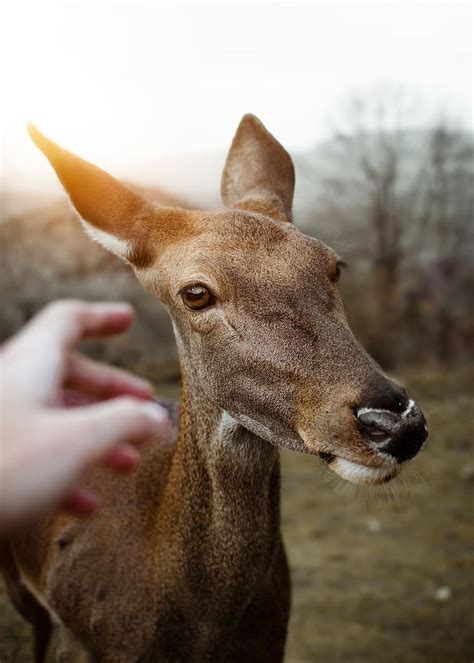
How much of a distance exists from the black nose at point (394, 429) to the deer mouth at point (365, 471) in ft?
0.13

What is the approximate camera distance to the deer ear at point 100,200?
289 cm

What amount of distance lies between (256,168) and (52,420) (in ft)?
9.03

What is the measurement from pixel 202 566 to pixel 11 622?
Result: 5.79 feet

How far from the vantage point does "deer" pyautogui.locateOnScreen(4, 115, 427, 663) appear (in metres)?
2.38

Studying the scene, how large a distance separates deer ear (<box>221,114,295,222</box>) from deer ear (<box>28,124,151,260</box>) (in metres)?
0.63

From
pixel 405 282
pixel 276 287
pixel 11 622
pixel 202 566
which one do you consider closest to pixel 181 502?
pixel 202 566

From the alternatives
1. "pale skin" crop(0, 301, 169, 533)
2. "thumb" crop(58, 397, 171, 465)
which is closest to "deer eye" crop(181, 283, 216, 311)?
"pale skin" crop(0, 301, 169, 533)

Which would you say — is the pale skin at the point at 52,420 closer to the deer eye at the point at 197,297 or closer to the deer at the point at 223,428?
the deer at the point at 223,428

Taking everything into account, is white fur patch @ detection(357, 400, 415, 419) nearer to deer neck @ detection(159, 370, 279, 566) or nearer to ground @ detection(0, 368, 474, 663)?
deer neck @ detection(159, 370, 279, 566)

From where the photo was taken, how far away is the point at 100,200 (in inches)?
117

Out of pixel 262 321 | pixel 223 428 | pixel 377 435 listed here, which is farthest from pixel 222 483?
pixel 377 435

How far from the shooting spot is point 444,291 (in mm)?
12609

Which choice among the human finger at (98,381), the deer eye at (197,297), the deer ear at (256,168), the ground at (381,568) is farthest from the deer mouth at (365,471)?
the ground at (381,568)

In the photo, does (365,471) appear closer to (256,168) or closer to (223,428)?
(223,428)
